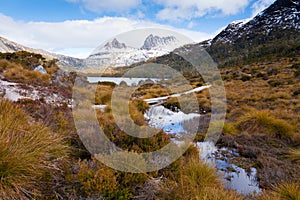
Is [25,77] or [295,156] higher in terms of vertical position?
[25,77]

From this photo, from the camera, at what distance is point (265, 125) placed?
7164 millimetres

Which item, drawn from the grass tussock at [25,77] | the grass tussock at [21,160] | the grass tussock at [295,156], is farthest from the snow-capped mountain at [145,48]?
the grass tussock at [21,160]

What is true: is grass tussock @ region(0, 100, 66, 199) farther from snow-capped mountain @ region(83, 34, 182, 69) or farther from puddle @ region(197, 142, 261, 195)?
snow-capped mountain @ region(83, 34, 182, 69)

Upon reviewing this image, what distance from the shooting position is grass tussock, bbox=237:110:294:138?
21.9 feet

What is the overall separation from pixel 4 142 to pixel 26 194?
2.25 ft

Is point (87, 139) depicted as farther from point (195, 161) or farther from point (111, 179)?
point (195, 161)

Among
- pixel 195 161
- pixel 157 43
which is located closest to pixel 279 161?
pixel 195 161

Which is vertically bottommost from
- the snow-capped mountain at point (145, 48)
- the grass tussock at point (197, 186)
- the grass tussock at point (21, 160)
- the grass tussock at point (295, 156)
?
the grass tussock at point (295, 156)

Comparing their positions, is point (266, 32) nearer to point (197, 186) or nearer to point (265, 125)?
point (265, 125)

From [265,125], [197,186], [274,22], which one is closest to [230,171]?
[197,186]

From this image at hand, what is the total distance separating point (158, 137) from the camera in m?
4.37

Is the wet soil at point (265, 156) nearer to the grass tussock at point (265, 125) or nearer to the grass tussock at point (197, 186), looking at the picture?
the grass tussock at point (265, 125)

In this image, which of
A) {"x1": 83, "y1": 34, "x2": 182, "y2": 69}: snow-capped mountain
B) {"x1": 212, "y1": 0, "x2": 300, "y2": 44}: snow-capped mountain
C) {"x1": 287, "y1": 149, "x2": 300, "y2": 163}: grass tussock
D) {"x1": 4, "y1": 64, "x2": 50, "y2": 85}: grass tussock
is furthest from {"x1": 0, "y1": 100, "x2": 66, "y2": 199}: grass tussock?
{"x1": 212, "y1": 0, "x2": 300, "y2": 44}: snow-capped mountain

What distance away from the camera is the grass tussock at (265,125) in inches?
263
